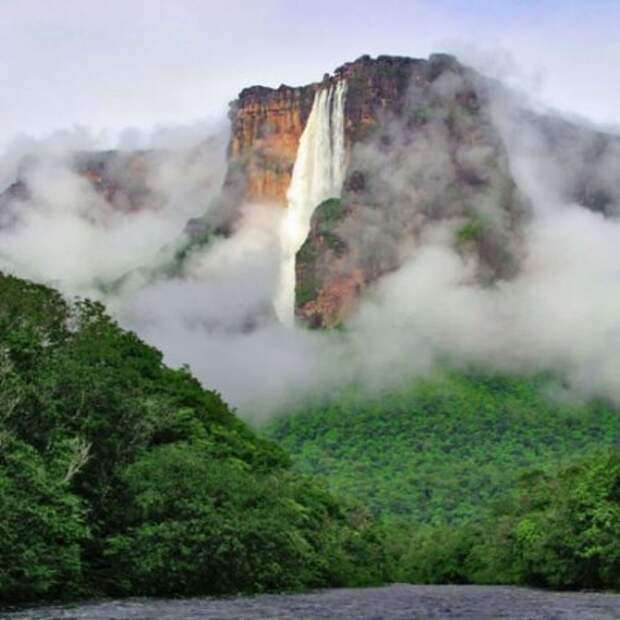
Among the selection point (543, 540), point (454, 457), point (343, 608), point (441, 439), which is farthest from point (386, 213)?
point (343, 608)

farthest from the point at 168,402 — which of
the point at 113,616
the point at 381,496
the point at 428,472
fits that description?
the point at 428,472

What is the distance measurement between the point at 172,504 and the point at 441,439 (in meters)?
93.4

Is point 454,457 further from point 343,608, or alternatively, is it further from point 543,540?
point 343,608

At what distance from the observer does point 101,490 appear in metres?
46.8

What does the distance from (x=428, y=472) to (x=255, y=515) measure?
8394 cm

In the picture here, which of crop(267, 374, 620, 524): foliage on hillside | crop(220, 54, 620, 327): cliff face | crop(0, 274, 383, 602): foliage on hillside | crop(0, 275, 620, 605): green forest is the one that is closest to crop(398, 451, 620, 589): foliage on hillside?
crop(0, 275, 620, 605): green forest

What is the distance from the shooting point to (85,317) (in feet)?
178

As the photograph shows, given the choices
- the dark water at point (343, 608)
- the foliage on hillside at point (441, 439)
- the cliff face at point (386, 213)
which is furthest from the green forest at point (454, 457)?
the cliff face at point (386, 213)

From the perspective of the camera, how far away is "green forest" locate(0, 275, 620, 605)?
40.6 meters

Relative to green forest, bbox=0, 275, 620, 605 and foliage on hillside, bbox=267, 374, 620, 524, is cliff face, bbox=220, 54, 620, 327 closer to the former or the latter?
foliage on hillside, bbox=267, 374, 620, 524

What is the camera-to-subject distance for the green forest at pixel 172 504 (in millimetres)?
40625

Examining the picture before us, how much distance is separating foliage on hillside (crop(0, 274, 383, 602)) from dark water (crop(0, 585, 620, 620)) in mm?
2029

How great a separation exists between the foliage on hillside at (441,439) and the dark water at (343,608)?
6712cm

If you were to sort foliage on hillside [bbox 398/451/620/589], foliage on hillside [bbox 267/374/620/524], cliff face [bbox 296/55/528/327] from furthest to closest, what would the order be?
cliff face [bbox 296/55/528/327] < foliage on hillside [bbox 267/374/620/524] < foliage on hillside [bbox 398/451/620/589]
